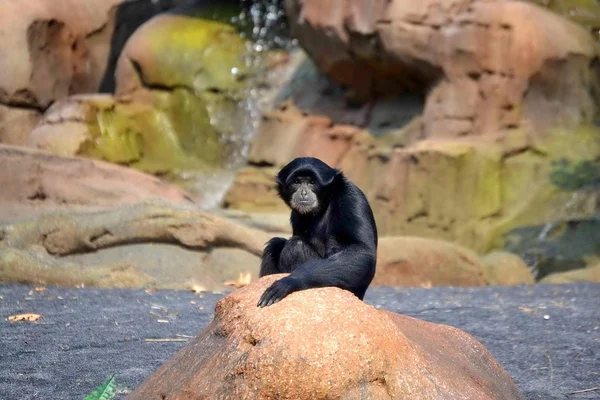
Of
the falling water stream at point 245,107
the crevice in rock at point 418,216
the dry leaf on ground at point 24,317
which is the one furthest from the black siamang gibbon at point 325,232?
the falling water stream at point 245,107

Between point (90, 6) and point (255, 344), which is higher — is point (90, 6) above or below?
below

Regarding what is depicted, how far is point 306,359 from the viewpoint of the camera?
414 cm

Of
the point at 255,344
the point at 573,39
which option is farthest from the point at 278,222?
the point at 255,344

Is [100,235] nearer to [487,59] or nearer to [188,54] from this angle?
[487,59]

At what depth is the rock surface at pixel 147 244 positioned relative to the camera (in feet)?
34.2

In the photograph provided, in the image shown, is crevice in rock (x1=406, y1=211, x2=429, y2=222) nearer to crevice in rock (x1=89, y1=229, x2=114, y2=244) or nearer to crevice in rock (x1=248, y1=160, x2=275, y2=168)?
crevice in rock (x1=248, y1=160, x2=275, y2=168)

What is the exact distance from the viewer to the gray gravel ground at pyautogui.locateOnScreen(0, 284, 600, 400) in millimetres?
5855

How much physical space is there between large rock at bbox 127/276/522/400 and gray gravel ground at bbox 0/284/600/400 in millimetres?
1148

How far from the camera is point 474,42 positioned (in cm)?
1598

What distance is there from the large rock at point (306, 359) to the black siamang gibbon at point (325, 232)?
75 cm

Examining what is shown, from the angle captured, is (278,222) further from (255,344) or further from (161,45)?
(255,344)

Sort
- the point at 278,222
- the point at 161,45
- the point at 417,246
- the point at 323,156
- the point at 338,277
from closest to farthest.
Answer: the point at 338,277, the point at 417,246, the point at 278,222, the point at 323,156, the point at 161,45

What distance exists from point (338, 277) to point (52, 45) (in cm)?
1599

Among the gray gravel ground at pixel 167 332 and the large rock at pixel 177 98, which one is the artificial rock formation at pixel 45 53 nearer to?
the large rock at pixel 177 98
